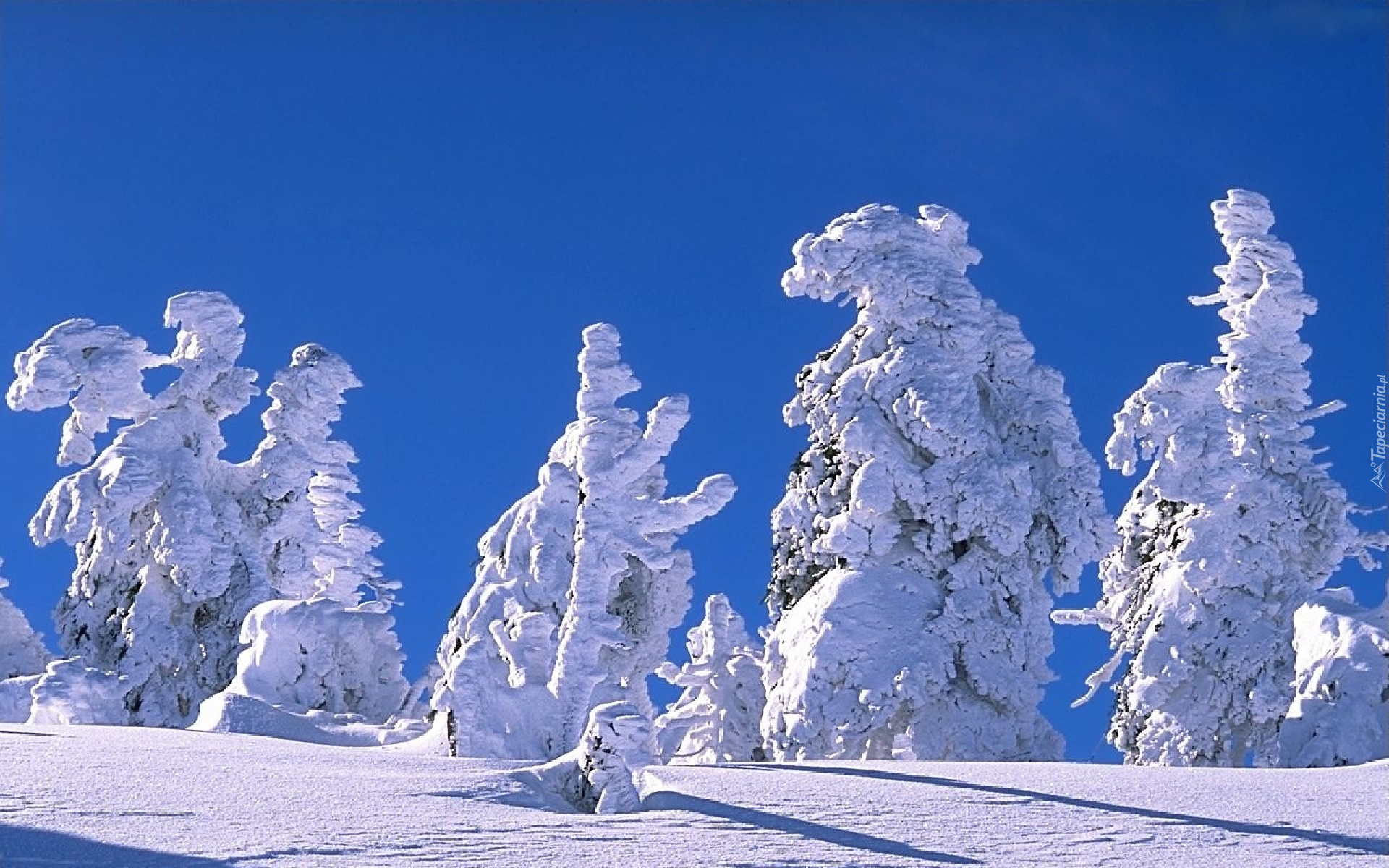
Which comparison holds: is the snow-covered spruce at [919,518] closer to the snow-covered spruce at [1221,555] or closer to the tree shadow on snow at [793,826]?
the snow-covered spruce at [1221,555]

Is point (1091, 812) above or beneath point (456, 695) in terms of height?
beneath

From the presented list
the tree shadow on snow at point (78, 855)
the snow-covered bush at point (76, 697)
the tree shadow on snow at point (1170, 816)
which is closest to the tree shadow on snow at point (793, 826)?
the tree shadow on snow at point (1170, 816)

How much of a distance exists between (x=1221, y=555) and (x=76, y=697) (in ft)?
58.0

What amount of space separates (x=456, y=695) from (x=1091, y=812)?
26.2ft

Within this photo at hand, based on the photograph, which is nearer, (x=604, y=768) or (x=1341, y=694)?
(x=604, y=768)

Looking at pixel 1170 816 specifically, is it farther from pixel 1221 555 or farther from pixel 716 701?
pixel 716 701

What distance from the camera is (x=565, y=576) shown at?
2183 centimetres

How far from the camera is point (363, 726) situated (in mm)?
21391

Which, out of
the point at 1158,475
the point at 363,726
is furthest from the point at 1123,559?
the point at 363,726

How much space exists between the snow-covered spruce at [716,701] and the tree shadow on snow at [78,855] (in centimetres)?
1546

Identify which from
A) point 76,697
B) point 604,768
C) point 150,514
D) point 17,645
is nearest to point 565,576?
point 76,697

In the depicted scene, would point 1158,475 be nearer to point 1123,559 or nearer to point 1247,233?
point 1123,559

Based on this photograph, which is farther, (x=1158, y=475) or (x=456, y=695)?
(x=1158, y=475)

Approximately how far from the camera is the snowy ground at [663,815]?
35.8ft
